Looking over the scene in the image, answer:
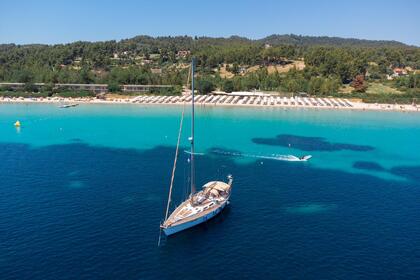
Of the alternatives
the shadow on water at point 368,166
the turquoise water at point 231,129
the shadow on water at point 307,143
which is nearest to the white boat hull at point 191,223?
the turquoise water at point 231,129

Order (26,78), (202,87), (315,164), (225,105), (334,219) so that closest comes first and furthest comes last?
(334,219), (315,164), (225,105), (202,87), (26,78)

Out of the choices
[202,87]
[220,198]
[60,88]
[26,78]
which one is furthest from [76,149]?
[26,78]

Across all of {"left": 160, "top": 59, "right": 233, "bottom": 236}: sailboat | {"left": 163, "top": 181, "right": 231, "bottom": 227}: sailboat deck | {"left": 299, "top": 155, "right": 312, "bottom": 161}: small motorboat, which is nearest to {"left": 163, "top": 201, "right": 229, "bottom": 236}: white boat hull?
{"left": 160, "top": 59, "right": 233, "bottom": 236}: sailboat

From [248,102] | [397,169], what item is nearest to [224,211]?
[397,169]

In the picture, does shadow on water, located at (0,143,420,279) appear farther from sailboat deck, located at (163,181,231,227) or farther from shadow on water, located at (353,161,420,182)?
sailboat deck, located at (163,181,231,227)

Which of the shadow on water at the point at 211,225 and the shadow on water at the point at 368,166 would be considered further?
the shadow on water at the point at 368,166

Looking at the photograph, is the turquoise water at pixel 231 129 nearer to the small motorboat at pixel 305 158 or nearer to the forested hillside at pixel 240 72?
the small motorboat at pixel 305 158

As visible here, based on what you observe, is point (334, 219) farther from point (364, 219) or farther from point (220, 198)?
point (220, 198)

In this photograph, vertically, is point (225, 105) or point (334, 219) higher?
point (225, 105)
